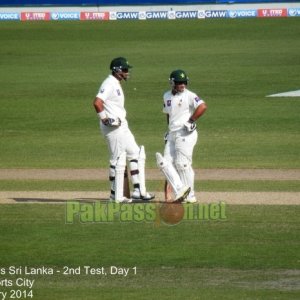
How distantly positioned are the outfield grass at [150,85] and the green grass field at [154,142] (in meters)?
0.04

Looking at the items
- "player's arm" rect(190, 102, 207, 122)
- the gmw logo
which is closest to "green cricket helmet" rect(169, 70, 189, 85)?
"player's arm" rect(190, 102, 207, 122)

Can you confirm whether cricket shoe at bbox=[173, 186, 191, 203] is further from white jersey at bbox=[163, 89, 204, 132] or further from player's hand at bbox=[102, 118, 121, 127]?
player's hand at bbox=[102, 118, 121, 127]

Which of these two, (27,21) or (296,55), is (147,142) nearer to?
(296,55)

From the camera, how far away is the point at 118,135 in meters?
15.3

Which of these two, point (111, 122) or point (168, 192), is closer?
point (111, 122)

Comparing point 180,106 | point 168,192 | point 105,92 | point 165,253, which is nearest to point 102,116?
point 105,92

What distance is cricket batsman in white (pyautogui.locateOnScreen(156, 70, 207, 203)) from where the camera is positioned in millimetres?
15234

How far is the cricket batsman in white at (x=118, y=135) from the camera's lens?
15148 mm

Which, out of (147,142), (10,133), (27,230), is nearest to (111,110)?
(27,230)

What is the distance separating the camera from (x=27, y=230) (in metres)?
14.0

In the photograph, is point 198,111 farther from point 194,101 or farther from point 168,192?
point 168,192

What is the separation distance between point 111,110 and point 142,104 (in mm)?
13658

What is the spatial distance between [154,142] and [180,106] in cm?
782

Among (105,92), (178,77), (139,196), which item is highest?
(178,77)
